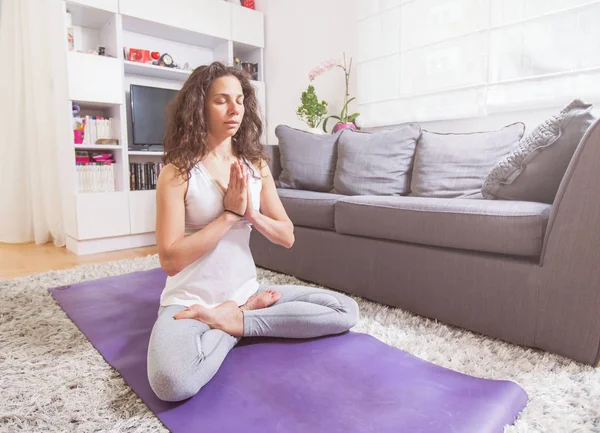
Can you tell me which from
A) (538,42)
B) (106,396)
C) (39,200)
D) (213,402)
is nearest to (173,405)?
(213,402)

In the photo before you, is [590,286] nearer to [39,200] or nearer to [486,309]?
[486,309]

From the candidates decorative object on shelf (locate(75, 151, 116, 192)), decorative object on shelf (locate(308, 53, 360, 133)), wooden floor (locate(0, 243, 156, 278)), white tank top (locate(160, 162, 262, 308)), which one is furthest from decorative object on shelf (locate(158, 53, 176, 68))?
white tank top (locate(160, 162, 262, 308))

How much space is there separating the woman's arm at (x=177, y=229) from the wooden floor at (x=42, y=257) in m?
1.84

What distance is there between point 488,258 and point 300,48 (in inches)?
116

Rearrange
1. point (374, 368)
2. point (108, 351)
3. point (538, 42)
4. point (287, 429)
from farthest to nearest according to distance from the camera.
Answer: point (538, 42), point (108, 351), point (374, 368), point (287, 429)

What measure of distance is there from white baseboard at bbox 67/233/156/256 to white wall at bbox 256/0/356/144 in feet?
5.20

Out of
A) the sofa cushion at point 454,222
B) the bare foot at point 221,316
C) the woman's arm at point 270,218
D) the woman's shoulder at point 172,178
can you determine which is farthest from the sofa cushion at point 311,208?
the woman's shoulder at point 172,178

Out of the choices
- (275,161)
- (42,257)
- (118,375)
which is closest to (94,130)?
(42,257)

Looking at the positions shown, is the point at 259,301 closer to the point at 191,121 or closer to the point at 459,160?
the point at 191,121

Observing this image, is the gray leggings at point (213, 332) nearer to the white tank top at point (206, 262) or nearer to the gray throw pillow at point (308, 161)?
the white tank top at point (206, 262)

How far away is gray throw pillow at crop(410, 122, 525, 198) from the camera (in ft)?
6.59

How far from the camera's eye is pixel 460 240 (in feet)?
4.98

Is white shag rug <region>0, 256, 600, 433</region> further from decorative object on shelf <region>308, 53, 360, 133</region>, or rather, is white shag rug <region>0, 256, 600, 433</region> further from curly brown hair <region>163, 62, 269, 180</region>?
decorative object on shelf <region>308, 53, 360, 133</region>

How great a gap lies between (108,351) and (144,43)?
3227 mm
